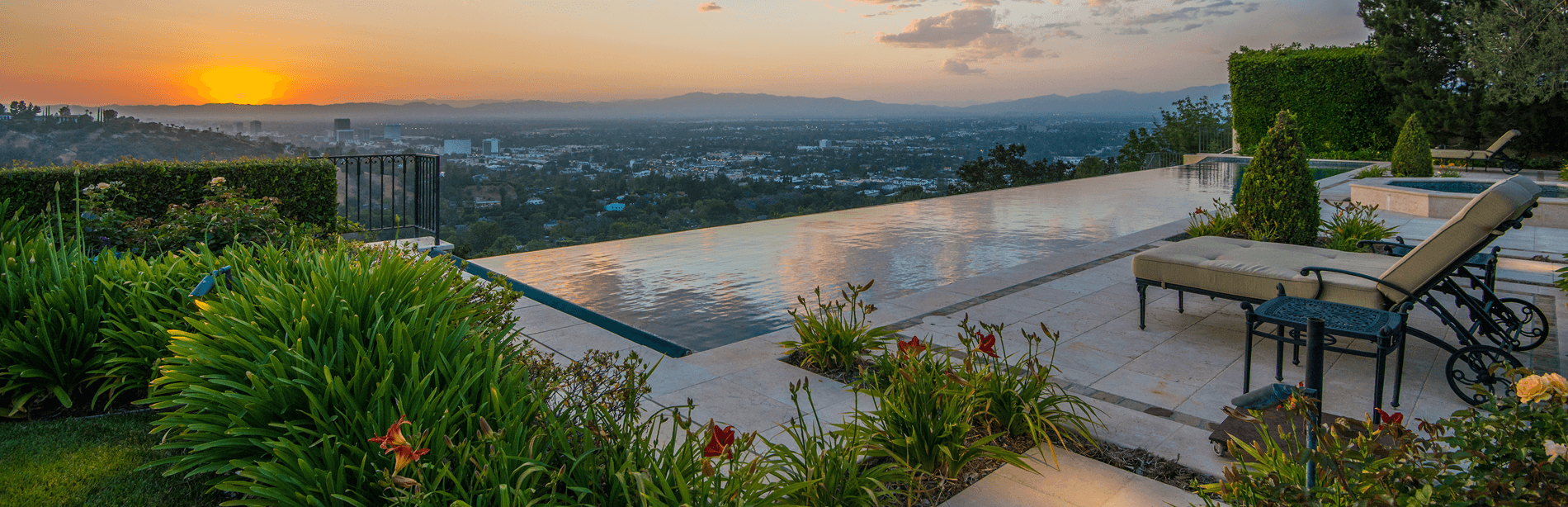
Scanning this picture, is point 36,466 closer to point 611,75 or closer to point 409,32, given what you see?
point 409,32

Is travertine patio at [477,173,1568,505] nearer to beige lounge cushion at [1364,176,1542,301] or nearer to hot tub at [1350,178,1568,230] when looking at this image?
beige lounge cushion at [1364,176,1542,301]

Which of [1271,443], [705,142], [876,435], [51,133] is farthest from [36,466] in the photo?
[705,142]

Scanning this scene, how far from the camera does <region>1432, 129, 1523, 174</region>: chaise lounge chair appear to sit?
43.8 feet

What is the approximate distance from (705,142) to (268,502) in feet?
62.3

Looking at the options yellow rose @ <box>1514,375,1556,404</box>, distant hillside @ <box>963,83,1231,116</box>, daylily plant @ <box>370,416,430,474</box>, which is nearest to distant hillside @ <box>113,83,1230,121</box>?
distant hillside @ <box>963,83,1231,116</box>

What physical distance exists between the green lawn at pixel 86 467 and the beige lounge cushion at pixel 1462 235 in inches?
175

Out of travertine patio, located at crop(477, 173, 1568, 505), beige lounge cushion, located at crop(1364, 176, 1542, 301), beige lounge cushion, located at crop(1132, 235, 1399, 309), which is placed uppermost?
beige lounge cushion, located at crop(1364, 176, 1542, 301)

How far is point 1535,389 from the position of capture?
1.47 metres

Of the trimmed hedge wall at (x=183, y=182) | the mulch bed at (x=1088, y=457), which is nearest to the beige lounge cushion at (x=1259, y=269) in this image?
the mulch bed at (x=1088, y=457)

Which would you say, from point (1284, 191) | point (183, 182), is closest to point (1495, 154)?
point (1284, 191)

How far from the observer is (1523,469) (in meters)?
1.46

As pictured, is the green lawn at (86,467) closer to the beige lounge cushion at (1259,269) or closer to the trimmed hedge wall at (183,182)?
the trimmed hedge wall at (183,182)

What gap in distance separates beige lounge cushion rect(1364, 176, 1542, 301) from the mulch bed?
1.69 meters

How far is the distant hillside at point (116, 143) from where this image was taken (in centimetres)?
691
